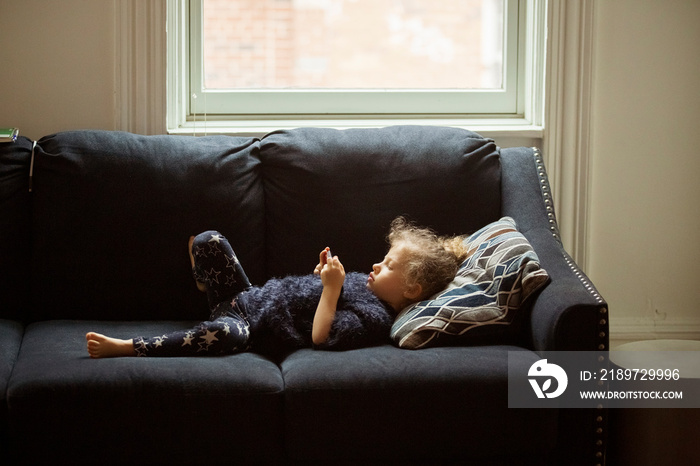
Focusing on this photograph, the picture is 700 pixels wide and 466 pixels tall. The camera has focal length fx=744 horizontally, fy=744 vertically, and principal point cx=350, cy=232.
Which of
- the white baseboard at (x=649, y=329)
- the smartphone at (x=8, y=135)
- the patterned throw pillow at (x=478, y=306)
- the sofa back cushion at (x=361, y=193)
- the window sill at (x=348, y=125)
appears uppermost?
the window sill at (x=348, y=125)

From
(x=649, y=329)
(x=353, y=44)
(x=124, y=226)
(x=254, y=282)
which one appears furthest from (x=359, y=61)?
(x=649, y=329)

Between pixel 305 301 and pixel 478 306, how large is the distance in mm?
480

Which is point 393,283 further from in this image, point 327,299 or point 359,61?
point 359,61

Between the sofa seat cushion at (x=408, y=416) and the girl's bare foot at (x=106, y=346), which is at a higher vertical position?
the girl's bare foot at (x=106, y=346)

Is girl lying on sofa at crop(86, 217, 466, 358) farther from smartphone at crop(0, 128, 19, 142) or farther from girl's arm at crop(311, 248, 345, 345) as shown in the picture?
smartphone at crop(0, 128, 19, 142)

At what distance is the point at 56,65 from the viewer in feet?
8.81

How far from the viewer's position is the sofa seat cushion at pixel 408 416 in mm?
1753

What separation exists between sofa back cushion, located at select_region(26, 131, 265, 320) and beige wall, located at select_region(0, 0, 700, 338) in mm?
415

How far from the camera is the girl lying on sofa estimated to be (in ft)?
6.39

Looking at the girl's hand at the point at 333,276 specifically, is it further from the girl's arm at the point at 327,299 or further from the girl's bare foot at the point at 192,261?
the girl's bare foot at the point at 192,261

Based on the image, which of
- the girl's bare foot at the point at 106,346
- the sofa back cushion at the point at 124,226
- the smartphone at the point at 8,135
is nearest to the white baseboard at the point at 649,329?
the sofa back cushion at the point at 124,226

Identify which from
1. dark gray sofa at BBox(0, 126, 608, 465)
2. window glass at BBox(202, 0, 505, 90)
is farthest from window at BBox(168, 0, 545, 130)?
dark gray sofa at BBox(0, 126, 608, 465)

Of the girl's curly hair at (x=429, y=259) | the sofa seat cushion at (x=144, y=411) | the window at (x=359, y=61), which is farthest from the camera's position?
the window at (x=359, y=61)

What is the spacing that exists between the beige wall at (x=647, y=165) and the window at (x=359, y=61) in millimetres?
285
